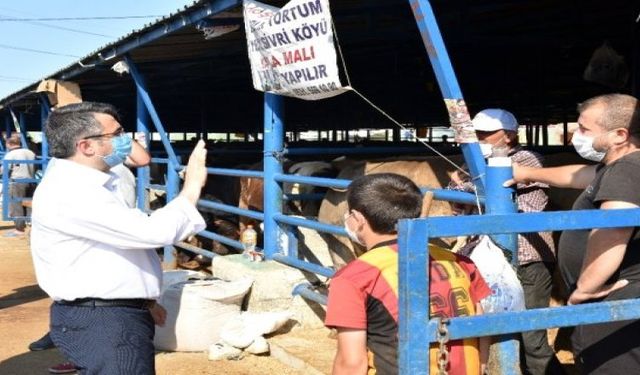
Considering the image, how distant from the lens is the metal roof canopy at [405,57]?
6887 millimetres

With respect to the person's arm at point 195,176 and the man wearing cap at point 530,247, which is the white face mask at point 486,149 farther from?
the person's arm at point 195,176

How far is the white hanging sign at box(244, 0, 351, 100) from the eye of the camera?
492 cm

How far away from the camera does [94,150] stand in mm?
2975

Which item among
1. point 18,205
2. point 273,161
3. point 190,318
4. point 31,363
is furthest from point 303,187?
point 18,205

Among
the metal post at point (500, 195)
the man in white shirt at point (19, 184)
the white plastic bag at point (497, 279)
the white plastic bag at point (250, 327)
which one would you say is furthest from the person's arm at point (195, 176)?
the man in white shirt at point (19, 184)

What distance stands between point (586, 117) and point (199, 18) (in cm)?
464

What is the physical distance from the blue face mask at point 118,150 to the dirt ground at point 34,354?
104 inches

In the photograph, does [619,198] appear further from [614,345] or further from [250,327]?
[250,327]

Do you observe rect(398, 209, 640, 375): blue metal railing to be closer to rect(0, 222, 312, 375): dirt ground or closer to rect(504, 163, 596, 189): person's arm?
rect(504, 163, 596, 189): person's arm

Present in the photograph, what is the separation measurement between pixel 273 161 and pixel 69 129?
3.42 m

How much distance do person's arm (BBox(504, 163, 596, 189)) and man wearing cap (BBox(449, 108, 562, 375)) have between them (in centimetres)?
61

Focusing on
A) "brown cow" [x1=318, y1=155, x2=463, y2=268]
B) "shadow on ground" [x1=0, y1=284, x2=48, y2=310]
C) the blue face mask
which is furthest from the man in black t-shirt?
"shadow on ground" [x1=0, y1=284, x2=48, y2=310]

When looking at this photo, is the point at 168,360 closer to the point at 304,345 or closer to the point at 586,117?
the point at 304,345

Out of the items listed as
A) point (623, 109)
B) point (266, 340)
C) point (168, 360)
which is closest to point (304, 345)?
point (266, 340)
